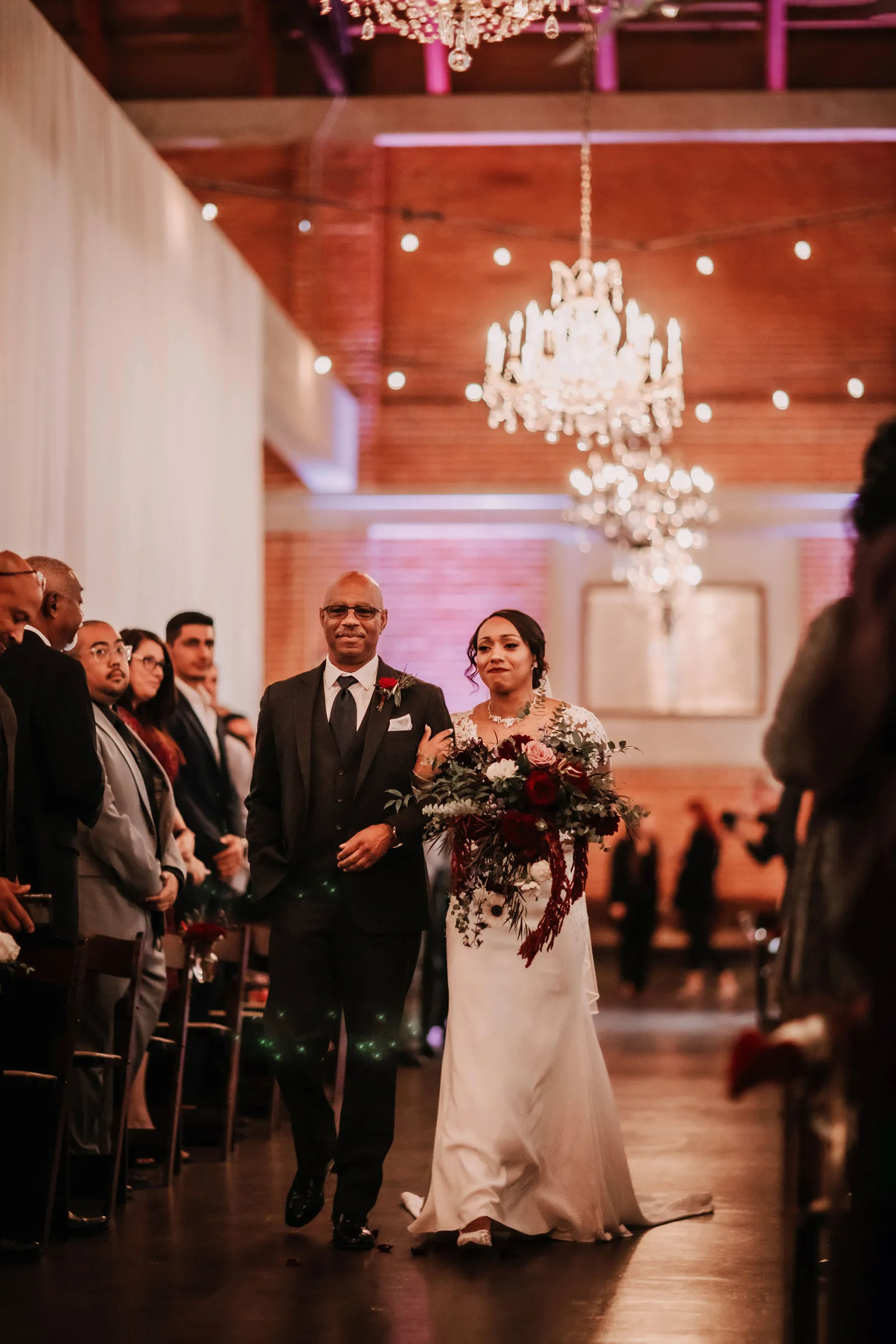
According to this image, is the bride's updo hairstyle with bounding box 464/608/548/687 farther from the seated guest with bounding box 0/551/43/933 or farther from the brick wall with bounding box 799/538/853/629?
the brick wall with bounding box 799/538/853/629

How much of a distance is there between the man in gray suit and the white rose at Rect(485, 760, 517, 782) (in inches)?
55.5

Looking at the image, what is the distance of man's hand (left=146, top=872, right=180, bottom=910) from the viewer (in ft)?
19.7

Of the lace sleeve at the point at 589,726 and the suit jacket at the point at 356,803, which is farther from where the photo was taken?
the lace sleeve at the point at 589,726

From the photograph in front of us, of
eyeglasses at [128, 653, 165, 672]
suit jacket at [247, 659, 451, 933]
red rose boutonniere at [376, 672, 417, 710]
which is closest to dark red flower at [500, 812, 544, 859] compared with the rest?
suit jacket at [247, 659, 451, 933]

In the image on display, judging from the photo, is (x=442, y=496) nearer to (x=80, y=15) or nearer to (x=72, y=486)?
(x=80, y=15)

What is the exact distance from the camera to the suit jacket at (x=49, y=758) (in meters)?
5.09

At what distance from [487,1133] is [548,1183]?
326mm

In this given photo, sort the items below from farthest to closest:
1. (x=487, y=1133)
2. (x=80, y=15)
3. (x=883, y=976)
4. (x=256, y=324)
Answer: (x=80, y=15), (x=256, y=324), (x=487, y=1133), (x=883, y=976)

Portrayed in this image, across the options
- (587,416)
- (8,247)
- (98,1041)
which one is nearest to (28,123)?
(8,247)

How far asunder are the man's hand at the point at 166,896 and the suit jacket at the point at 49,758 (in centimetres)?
80

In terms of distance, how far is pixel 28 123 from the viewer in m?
7.18

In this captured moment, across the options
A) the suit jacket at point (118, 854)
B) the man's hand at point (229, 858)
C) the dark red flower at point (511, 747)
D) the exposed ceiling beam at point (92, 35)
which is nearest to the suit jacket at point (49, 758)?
the suit jacket at point (118, 854)

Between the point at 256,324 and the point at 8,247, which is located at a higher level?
the point at 256,324

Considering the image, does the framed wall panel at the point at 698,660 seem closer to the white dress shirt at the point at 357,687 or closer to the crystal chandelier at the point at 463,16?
the crystal chandelier at the point at 463,16
